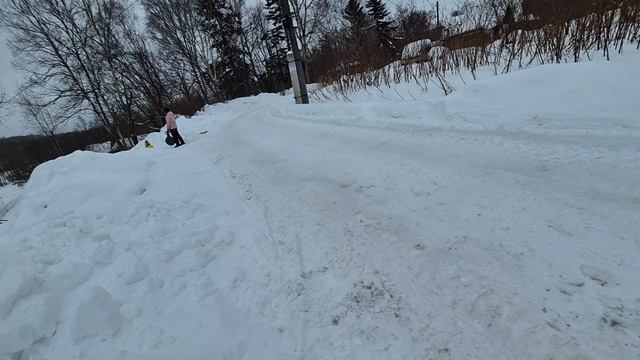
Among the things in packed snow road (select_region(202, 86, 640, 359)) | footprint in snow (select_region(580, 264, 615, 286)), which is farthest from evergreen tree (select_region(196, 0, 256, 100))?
footprint in snow (select_region(580, 264, 615, 286))

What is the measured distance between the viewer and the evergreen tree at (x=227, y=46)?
28.5 m

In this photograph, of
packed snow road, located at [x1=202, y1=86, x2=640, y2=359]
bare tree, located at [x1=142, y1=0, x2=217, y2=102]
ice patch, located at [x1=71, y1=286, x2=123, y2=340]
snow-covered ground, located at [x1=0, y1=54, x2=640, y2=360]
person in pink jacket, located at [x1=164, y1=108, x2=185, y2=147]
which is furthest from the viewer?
bare tree, located at [x1=142, y1=0, x2=217, y2=102]

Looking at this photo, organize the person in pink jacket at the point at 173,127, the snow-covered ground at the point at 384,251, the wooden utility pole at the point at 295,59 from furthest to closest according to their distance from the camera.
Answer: the wooden utility pole at the point at 295,59 → the person in pink jacket at the point at 173,127 → the snow-covered ground at the point at 384,251

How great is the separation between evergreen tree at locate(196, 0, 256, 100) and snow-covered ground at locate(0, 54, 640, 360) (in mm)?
28602

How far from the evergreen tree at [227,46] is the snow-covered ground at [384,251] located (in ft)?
93.8

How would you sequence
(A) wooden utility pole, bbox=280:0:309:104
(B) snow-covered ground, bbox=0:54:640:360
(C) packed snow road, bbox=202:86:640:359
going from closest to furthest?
(C) packed snow road, bbox=202:86:640:359, (B) snow-covered ground, bbox=0:54:640:360, (A) wooden utility pole, bbox=280:0:309:104

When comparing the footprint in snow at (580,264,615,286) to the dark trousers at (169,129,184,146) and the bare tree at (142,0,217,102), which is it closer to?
the dark trousers at (169,129,184,146)

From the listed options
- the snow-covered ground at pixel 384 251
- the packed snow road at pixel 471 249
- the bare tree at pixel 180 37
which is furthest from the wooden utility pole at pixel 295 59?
the bare tree at pixel 180 37

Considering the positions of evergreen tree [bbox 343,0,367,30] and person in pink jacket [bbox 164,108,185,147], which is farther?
evergreen tree [bbox 343,0,367,30]

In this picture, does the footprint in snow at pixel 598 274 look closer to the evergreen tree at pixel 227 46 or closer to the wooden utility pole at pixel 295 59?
the wooden utility pole at pixel 295 59

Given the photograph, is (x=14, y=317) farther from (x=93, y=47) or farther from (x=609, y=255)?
(x=93, y=47)

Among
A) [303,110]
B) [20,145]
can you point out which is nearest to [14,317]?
[303,110]

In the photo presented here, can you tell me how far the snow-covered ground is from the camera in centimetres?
171

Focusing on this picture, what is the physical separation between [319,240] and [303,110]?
742cm
